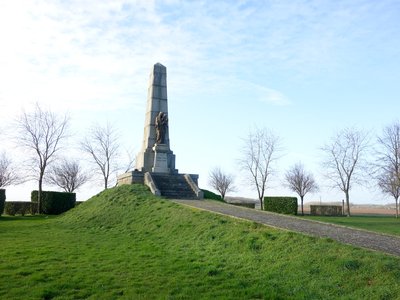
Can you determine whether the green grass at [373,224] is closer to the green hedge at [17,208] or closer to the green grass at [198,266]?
the green grass at [198,266]

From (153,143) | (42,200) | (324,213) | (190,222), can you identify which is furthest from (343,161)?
(190,222)

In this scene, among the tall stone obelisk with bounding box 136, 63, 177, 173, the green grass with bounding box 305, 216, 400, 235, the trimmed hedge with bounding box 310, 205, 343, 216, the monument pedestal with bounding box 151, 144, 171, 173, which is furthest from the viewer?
the trimmed hedge with bounding box 310, 205, 343, 216

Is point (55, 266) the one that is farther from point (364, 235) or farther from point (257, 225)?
point (364, 235)

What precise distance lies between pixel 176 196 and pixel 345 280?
54.3 ft

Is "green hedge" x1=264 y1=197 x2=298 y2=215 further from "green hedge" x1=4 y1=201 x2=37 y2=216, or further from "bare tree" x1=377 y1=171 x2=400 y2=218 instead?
"green hedge" x1=4 y1=201 x2=37 y2=216

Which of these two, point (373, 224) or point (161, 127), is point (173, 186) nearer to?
point (161, 127)

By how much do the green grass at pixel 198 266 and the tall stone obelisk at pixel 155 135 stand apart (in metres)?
13.3

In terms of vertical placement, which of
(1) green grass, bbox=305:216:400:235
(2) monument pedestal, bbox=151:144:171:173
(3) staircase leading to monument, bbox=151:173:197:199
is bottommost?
(1) green grass, bbox=305:216:400:235

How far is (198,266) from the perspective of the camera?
9062 millimetres

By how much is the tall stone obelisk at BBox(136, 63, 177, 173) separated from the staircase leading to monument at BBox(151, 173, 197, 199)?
1213 mm

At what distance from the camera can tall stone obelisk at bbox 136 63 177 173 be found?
27469mm

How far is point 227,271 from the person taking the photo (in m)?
8.55

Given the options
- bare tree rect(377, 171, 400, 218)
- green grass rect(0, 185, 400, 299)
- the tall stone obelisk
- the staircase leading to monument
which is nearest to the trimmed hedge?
bare tree rect(377, 171, 400, 218)

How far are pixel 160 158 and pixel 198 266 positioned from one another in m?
18.7
